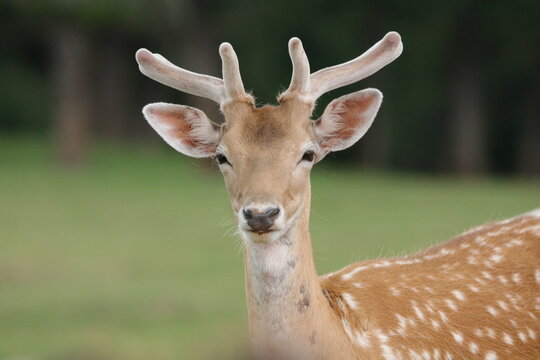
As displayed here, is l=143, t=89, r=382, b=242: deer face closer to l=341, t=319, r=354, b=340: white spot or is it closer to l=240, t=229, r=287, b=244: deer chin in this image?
l=240, t=229, r=287, b=244: deer chin

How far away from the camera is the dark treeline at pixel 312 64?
2453 centimetres

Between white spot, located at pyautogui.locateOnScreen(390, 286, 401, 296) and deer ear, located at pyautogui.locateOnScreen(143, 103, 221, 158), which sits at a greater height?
deer ear, located at pyautogui.locateOnScreen(143, 103, 221, 158)

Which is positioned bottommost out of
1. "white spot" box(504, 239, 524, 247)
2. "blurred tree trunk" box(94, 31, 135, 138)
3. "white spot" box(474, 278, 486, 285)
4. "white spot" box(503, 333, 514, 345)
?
"white spot" box(503, 333, 514, 345)

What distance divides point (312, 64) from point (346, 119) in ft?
89.8

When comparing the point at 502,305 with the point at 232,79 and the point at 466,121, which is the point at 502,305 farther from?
the point at 466,121

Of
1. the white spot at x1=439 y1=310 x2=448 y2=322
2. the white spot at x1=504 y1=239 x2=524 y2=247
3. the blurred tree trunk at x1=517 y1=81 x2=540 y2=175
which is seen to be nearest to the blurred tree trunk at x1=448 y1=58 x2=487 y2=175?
the blurred tree trunk at x1=517 y1=81 x2=540 y2=175

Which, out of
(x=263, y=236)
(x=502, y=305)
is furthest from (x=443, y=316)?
(x=263, y=236)

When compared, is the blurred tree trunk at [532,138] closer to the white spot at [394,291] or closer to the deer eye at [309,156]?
the white spot at [394,291]

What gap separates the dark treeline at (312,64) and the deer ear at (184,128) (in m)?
17.8

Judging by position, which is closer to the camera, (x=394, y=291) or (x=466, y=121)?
(x=394, y=291)

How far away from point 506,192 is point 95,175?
29.3 ft

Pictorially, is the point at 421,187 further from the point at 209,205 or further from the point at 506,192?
the point at 209,205

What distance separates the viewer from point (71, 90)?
78.6ft

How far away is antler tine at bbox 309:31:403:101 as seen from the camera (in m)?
5.03
